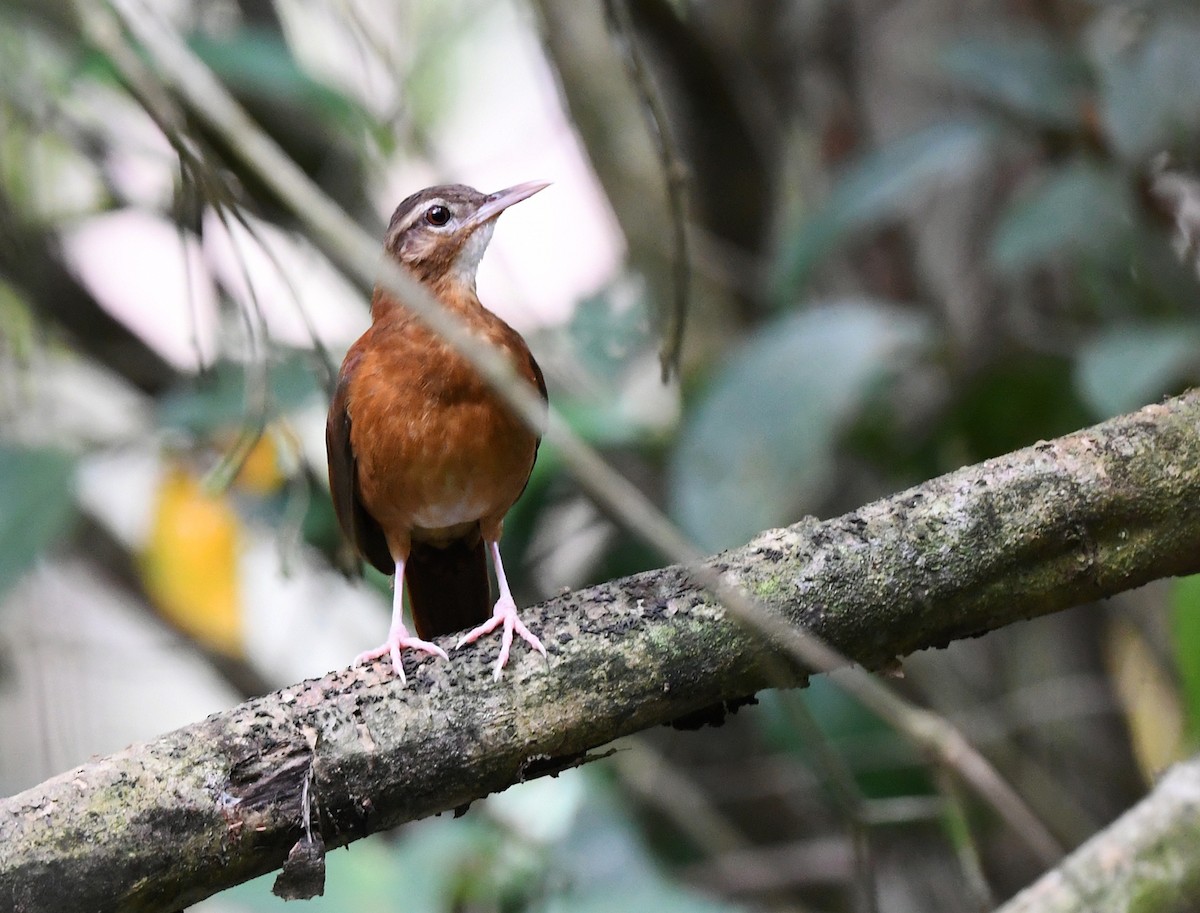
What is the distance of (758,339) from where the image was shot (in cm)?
464

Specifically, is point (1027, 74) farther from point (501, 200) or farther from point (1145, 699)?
point (1145, 699)

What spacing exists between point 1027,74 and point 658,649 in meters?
3.38

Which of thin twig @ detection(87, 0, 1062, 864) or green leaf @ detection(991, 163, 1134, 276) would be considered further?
green leaf @ detection(991, 163, 1134, 276)

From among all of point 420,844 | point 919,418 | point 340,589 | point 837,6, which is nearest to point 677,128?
point 837,6

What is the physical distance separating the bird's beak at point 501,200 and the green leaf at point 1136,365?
1840 mm

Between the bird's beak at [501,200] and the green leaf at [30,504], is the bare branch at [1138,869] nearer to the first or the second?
the bird's beak at [501,200]

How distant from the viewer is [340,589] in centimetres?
588

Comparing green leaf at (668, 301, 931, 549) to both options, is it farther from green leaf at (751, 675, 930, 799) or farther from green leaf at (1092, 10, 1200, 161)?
green leaf at (1092, 10, 1200, 161)

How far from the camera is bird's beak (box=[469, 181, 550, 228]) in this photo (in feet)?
12.3

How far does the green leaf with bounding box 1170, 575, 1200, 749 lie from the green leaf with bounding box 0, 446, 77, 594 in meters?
Answer: 3.48

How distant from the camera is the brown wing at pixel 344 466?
3.58 metres

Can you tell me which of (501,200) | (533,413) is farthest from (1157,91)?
(533,413)

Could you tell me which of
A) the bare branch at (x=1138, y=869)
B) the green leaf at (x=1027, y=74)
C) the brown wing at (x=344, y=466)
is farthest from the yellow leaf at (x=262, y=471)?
the bare branch at (x=1138, y=869)

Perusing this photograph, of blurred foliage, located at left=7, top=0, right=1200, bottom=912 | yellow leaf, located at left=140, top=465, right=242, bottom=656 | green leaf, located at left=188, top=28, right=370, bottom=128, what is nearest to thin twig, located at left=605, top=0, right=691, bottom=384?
blurred foliage, located at left=7, top=0, right=1200, bottom=912
